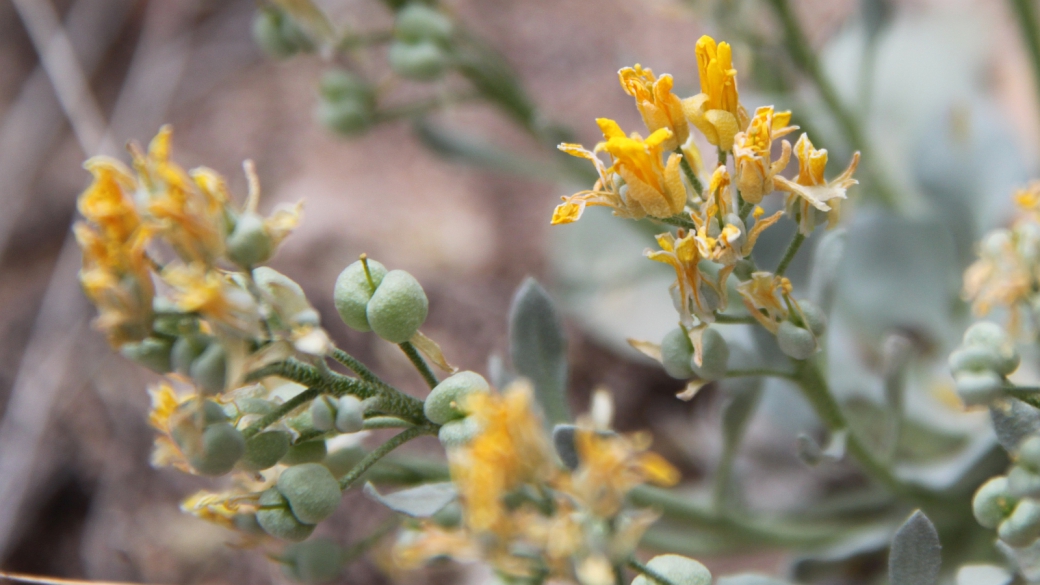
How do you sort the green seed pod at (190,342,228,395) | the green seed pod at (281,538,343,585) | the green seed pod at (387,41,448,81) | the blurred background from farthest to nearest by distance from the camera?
the blurred background → the green seed pod at (387,41,448,81) → the green seed pod at (281,538,343,585) → the green seed pod at (190,342,228,395)

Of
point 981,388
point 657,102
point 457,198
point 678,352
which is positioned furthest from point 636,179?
point 457,198

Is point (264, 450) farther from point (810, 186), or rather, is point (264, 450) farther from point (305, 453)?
point (810, 186)

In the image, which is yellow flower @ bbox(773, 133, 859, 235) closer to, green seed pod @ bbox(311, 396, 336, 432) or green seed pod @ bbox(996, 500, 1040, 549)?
green seed pod @ bbox(996, 500, 1040, 549)

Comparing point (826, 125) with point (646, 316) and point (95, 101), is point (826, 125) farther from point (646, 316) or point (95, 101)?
→ point (95, 101)

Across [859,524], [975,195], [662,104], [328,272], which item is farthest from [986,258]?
[328,272]

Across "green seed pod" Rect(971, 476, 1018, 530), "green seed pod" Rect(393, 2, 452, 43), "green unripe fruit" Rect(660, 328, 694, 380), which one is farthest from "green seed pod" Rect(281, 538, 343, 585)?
"green seed pod" Rect(393, 2, 452, 43)

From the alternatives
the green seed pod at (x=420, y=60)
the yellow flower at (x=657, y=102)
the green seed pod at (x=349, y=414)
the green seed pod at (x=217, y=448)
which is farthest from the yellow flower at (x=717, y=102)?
the green seed pod at (x=420, y=60)
